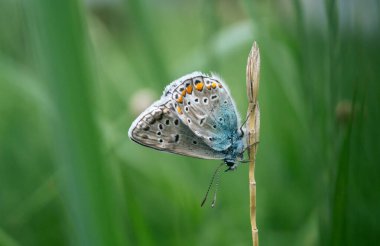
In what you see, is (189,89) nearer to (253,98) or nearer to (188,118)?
(188,118)

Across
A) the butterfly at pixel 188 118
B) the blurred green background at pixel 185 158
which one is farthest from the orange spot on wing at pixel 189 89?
the blurred green background at pixel 185 158

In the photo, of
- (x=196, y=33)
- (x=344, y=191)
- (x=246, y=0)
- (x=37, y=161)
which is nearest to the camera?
(x=344, y=191)

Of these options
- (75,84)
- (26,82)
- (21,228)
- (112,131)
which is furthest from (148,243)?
(26,82)

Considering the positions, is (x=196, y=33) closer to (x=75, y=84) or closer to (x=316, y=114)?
(x=316, y=114)

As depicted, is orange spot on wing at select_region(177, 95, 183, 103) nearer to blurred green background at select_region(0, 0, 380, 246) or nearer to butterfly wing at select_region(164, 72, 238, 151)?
butterfly wing at select_region(164, 72, 238, 151)

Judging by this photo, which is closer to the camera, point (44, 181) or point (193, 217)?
point (193, 217)

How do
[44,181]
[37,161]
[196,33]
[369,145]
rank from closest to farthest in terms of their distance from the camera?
[369,145] → [44,181] → [37,161] → [196,33]
